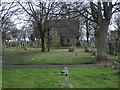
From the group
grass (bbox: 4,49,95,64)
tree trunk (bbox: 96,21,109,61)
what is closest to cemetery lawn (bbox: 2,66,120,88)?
grass (bbox: 4,49,95,64)

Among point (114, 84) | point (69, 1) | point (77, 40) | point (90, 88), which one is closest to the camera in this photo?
point (90, 88)

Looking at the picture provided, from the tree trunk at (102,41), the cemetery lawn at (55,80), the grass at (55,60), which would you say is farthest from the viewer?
the tree trunk at (102,41)

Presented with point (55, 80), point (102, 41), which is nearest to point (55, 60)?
point (102, 41)

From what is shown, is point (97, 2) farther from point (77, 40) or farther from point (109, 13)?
point (77, 40)

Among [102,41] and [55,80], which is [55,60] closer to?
[102,41]

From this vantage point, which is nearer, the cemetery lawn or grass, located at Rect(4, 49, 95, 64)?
the cemetery lawn

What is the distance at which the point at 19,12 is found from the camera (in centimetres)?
2503

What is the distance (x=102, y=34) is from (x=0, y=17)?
16159 millimetres

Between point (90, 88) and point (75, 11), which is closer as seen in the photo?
point (90, 88)

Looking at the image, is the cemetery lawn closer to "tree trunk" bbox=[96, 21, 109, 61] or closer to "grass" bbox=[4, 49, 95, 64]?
"grass" bbox=[4, 49, 95, 64]

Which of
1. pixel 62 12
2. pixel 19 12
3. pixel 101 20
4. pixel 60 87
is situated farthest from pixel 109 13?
pixel 19 12

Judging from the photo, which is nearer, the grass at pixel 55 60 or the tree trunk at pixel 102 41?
the grass at pixel 55 60

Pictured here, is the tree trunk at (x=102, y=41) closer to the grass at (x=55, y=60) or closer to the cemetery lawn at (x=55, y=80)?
the grass at (x=55, y=60)

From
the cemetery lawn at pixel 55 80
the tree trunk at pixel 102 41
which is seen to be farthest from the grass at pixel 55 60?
the cemetery lawn at pixel 55 80
